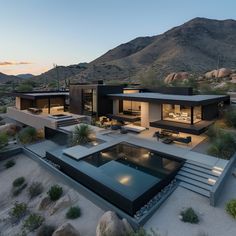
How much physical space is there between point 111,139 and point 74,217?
7.11m

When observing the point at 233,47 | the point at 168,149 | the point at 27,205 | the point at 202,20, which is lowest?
the point at 27,205

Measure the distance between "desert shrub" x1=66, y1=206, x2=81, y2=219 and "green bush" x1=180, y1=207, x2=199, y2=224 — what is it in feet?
14.1

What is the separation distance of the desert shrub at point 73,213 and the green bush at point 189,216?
4292mm

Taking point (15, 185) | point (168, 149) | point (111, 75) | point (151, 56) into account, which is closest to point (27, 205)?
point (15, 185)

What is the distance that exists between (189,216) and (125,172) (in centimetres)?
343

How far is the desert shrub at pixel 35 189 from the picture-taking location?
10.3 metres

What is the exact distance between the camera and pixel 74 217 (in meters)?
8.06

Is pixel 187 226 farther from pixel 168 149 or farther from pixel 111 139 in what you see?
pixel 111 139

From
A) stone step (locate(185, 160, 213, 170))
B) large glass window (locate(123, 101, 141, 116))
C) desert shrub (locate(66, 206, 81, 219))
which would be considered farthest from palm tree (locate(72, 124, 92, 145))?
stone step (locate(185, 160, 213, 170))

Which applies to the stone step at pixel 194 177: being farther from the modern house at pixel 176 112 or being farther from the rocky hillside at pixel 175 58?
the rocky hillside at pixel 175 58

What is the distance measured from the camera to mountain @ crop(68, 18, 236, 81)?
2488 inches

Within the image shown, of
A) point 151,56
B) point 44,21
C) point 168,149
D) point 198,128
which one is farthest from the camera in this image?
point 151,56

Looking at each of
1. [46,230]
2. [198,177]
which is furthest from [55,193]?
[198,177]

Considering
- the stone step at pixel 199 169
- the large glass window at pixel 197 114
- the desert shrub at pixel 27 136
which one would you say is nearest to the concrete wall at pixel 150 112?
the large glass window at pixel 197 114
